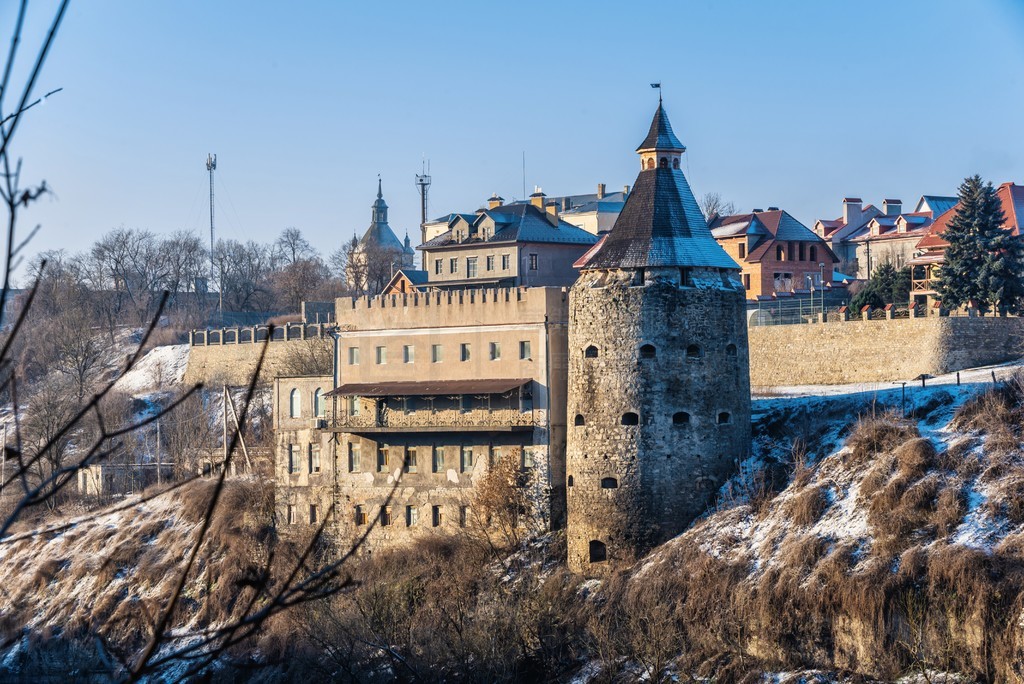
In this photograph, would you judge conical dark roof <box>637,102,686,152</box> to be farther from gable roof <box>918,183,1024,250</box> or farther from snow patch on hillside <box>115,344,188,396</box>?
snow patch on hillside <box>115,344,188,396</box>

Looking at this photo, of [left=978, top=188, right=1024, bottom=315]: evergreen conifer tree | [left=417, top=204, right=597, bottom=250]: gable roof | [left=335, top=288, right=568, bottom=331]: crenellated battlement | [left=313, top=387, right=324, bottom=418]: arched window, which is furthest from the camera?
[left=417, top=204, right=597, bottom=250]: gable roof

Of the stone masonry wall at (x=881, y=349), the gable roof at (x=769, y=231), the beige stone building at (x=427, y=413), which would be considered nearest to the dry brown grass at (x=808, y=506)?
the beige stone building at (x=427, y=413)

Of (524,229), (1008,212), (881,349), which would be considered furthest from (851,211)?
(881,349)

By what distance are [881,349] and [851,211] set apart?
4967cm

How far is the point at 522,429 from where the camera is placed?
34375 millimetres

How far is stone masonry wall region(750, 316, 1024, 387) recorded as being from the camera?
39031mm

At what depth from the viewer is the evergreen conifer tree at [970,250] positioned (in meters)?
44.3

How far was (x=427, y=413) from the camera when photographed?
36344 millimetres

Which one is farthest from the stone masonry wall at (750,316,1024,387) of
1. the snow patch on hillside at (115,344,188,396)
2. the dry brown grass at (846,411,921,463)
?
the snow patch on hillside at (115,344,188,396)

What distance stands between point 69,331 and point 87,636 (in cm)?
3434

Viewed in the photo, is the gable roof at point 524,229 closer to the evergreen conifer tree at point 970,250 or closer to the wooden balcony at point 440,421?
the evergreen conifer tree at point 970,250

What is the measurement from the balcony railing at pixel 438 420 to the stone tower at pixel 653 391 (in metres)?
3.02

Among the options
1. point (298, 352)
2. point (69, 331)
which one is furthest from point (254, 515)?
point (69, 331)

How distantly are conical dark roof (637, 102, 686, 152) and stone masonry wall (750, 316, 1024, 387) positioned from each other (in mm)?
10378
